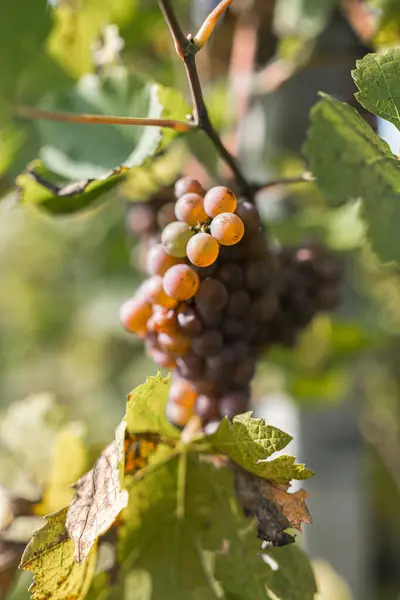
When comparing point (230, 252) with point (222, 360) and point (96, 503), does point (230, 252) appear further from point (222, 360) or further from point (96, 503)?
point (96, 503)

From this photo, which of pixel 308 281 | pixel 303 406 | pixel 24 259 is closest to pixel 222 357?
pixel 308 281

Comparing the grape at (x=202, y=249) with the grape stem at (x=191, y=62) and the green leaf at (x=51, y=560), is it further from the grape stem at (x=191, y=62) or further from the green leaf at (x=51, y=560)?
the green leaf at (x=51, y=560)

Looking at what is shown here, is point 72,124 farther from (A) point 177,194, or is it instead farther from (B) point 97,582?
(B) point 97,582

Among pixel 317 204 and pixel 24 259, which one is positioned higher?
pixel 24 259

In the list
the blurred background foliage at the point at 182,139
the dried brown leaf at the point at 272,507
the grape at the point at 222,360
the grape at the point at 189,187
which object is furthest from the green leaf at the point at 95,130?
the dried brown leaf at the point at 272,507

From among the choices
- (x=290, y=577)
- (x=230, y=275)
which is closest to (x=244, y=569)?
(x=290, y=577)
